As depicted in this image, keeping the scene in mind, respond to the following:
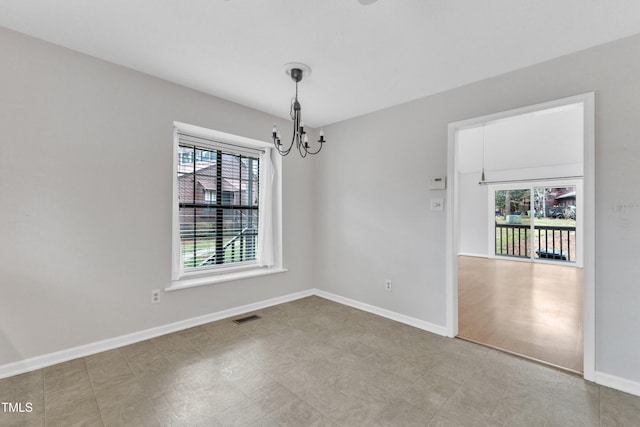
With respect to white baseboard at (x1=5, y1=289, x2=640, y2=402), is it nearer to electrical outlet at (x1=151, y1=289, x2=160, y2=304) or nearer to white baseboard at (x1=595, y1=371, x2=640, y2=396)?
white baseboard at (x1=595, y1=371, x2=640, y2=396)

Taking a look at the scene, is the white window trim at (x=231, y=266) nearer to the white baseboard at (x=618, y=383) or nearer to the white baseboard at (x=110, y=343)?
the white baseboard at (x=110, y=343)

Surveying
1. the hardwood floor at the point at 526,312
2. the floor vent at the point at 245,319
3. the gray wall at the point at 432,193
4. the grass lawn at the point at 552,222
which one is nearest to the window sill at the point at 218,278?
the floor vent at the point at 245,319

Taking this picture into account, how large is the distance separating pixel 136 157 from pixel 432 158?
3.03m

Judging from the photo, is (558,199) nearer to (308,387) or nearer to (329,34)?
(329,34)

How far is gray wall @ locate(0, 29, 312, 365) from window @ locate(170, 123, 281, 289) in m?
0.24

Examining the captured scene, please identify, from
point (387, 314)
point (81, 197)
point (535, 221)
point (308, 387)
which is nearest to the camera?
point (308, 387)

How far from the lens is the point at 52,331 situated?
229 centimetres

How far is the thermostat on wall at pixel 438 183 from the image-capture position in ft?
9.80

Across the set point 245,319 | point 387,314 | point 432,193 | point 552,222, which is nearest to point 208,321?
point 245,319

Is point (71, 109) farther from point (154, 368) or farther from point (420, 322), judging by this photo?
point (420, 322)

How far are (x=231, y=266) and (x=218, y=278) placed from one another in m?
0.35

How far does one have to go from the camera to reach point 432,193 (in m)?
3.09

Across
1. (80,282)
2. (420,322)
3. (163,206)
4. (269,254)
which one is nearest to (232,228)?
(269,254)

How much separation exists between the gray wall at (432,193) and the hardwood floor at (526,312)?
0.47 m
